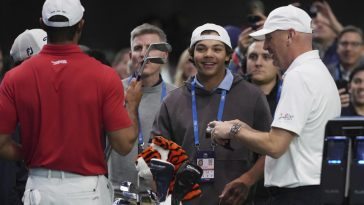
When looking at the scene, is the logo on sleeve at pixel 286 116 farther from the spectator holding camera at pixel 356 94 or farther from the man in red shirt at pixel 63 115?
the spectator holding camera at pixel 356 94

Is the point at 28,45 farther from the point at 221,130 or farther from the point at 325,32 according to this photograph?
the point at 325,32

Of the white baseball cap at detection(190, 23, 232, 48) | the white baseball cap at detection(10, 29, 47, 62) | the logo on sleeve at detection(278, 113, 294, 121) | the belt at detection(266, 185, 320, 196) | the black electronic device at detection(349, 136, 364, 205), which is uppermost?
the white baseball cap at detection(190, 23, 232, 48)

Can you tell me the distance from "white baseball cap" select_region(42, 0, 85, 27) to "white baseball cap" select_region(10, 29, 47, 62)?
1085 mm

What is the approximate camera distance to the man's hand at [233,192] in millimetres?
7789

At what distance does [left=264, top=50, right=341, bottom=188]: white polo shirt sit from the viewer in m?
7.06

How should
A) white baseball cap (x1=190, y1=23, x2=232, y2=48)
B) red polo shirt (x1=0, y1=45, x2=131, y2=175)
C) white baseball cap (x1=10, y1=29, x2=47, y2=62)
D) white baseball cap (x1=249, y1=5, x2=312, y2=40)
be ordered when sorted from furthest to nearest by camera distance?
white baseball cap (x1=190, y1=23, x2=232, y2=48)
white baseball cap (x1=10, y1=29, x2=47, y2=62)
white baseball cap (x1=249, y1=5, x2=312, y2=40)
red polo shirt (x1=0, y1=45, x2=131, y2=175)

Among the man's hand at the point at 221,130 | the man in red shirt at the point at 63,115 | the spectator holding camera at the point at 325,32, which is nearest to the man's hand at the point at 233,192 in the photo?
the man's hand at the point at 221,130

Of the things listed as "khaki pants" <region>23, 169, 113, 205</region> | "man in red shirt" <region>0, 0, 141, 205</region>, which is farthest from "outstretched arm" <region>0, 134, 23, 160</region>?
"khaki pants" <region>23, 169, 113, 205</region>

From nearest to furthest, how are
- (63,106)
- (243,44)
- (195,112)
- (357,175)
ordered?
(357,175) → (63,106) → (195,112) → (243,44)

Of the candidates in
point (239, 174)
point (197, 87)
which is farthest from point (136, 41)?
point (239, 174)

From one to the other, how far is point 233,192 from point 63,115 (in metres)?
1.64

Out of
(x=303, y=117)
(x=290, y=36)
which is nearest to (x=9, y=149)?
(x=303, y=117)

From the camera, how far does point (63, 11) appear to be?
22.2 ft

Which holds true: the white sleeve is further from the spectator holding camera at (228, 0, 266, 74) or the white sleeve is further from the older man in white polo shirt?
the spectator holding camera at (228, 0, 266, 74)
